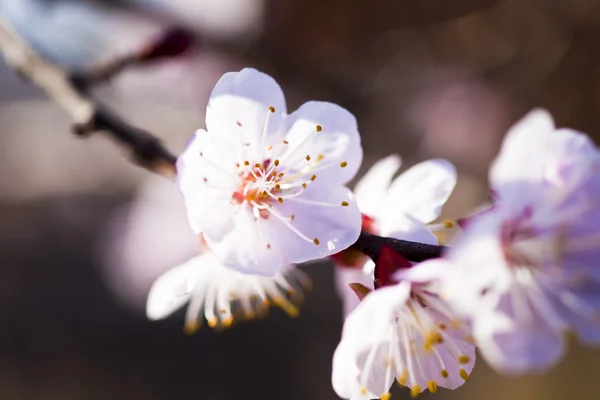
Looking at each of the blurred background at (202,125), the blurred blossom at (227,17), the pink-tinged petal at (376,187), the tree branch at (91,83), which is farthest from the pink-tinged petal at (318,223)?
the blurred blossom at (227,17)

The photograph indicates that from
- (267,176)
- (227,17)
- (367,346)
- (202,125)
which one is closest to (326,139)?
(267,176)

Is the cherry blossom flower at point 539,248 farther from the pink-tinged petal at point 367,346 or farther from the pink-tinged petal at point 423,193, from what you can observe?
the pink-tinged petal at point 423,193

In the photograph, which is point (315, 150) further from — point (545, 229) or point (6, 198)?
point (6, 198)

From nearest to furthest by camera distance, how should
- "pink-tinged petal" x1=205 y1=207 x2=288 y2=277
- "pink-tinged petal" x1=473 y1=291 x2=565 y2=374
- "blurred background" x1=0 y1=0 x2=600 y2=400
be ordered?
"pink-tinged petal" x1=473 y1=291 x2=565 y2=374 < "pink-tinged petal" x1=205 y1=207 x2=288 y2=277 < "blurred background" x1=0 y1=0 x2=600 y2=400

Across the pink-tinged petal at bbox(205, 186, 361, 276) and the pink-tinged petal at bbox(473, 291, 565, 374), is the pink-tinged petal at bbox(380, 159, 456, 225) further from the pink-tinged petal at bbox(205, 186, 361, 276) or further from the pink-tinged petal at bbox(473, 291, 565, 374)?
the pink-tinged petal at bbox(473, 291, 565, 374)

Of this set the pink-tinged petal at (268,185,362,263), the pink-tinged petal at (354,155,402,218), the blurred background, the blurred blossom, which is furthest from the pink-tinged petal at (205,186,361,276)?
the blurred blossom

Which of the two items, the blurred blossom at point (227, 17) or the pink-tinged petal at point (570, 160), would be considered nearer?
the pink-tinged petal at point (570, 160)
